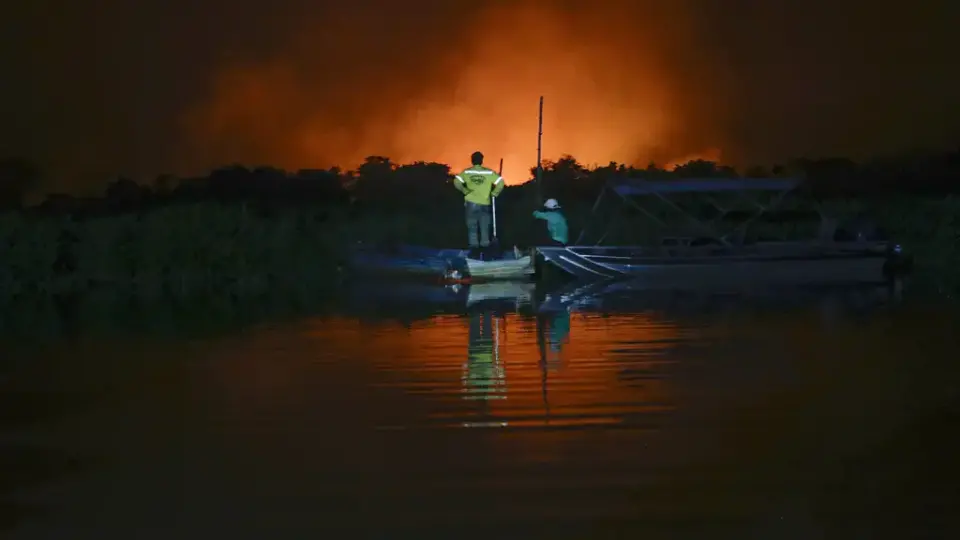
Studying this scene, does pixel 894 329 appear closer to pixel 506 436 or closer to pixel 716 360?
pixel 716 360

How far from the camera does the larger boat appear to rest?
53.6 feet

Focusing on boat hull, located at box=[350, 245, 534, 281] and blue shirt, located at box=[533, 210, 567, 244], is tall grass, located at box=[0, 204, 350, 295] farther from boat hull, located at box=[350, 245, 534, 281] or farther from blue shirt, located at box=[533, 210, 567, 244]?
blue shirt, located at box=[533, 210, 567, 244]

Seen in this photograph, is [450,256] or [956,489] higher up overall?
[450,256]

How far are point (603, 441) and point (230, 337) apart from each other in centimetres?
588

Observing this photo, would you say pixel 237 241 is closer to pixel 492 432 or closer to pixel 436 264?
pixel 436 264

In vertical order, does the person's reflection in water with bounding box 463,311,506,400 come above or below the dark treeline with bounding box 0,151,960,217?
below

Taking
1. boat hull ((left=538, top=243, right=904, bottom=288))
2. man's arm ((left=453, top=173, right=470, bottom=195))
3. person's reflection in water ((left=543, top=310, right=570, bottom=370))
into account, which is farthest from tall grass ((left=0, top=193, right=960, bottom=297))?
person's reflection in water ((left=543, top=310, right=570, bottom=370))

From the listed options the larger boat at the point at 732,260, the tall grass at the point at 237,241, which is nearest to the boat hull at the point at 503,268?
the larger boat at the point at 732,260

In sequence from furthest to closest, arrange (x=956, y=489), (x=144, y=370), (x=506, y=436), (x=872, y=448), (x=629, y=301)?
(x=629, y=301)
(x=144, y=370)
(x=506, y=436)
(x=872, y=448)
(x=956, y=489)

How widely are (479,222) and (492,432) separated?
10548mm

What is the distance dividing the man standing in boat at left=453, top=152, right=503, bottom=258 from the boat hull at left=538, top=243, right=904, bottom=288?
109 cm

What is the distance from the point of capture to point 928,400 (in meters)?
6.26

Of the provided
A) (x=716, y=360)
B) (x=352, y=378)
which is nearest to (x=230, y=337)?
(x=352, y=378)

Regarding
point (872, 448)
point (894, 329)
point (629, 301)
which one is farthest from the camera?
point (629, 301)
